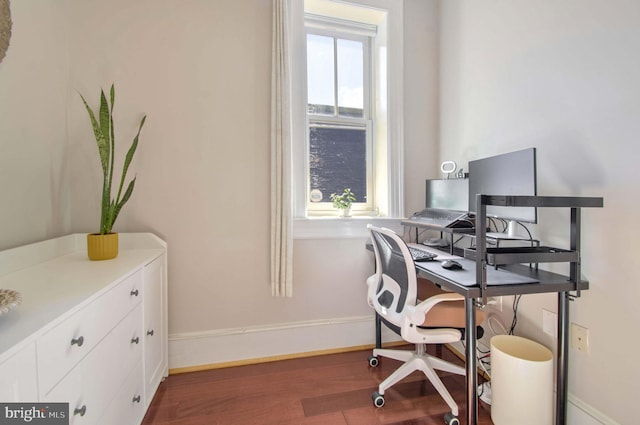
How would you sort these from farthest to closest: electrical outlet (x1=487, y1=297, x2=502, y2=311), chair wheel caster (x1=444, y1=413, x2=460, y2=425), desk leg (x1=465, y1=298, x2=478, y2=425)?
electrical outlet (x1=487, y1=297, x2=502, y2=311), chair wheel caster (x1=444, y1=413, x2=460, y2=425), desk leg (x1=465, y1=298, x2=478, y2=425)

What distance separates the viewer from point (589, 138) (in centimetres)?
130

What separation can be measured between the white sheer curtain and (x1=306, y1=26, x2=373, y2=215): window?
0.31 meters

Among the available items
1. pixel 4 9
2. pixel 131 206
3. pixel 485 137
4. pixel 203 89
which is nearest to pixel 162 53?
pixel 203 89

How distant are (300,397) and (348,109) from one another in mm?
2153

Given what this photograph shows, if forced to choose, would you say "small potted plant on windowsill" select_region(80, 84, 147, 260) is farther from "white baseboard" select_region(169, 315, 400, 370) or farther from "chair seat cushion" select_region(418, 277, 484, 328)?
"chair seat cushion" select_region(418, 277, 484, 328)

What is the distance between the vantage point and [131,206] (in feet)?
6.17

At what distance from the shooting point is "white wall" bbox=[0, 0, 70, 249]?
4.27ft

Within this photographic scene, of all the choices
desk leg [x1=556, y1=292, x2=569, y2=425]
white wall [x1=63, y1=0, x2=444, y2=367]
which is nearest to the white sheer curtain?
white wall [x1=63, y1=0, x2=444, y2=367]

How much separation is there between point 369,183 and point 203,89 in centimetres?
147

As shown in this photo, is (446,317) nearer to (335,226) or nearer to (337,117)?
(335,226)

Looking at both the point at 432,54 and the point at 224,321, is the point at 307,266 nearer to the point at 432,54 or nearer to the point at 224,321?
the point at 224,321

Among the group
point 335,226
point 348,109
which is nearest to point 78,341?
point 335,226

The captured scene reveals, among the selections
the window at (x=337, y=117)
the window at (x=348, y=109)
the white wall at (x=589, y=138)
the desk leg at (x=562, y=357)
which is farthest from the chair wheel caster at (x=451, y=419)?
the window at (x=337, y=117)

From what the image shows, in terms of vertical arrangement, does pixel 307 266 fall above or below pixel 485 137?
below
